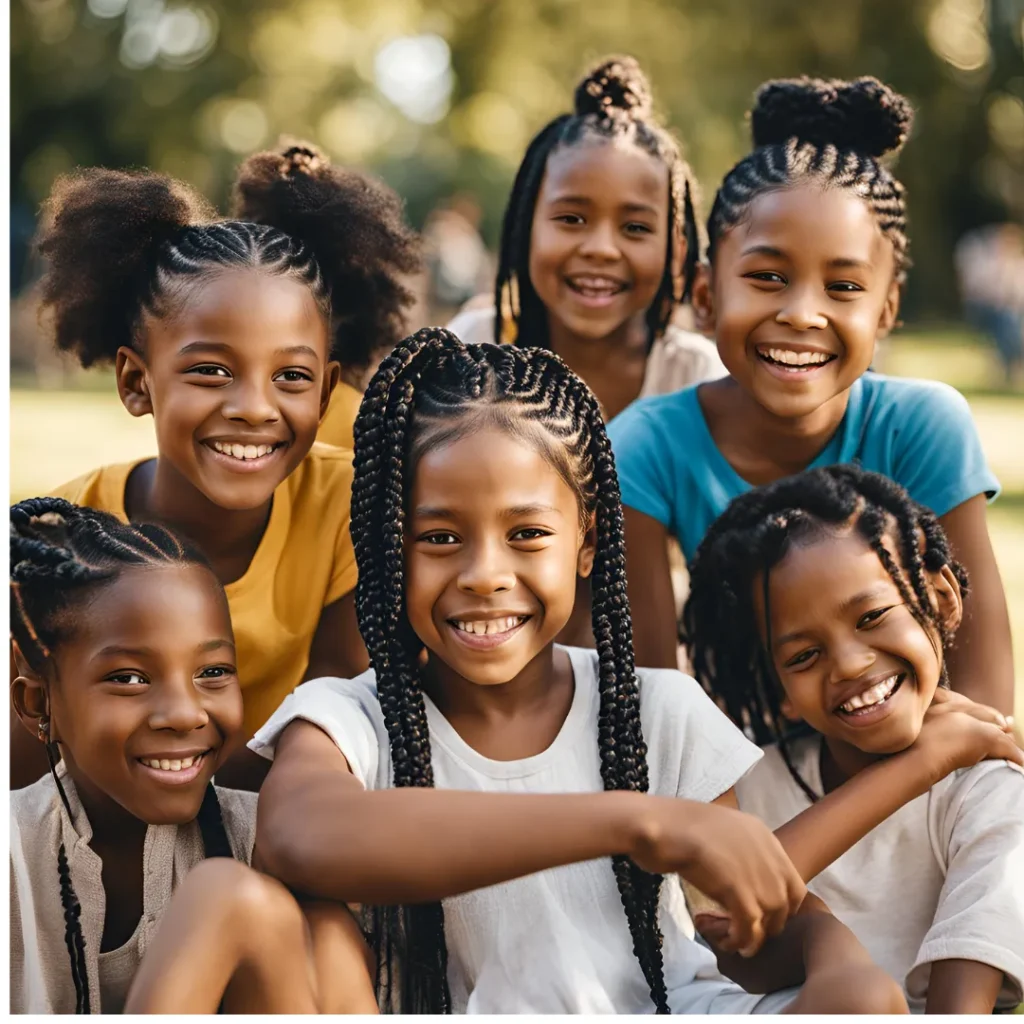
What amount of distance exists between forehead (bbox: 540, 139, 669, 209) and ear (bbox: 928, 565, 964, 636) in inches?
53.9

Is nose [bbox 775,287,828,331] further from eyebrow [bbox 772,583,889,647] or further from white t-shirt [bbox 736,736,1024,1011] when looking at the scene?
white t-shirt [bbox 736,736,1024,1011]

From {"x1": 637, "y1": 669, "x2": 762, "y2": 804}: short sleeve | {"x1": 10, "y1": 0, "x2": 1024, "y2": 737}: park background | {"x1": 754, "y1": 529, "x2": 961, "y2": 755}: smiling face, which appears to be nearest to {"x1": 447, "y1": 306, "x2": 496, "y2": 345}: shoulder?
{"x1": 754, "y1": 529, "x2": 961, "y2": 755}: smiling face

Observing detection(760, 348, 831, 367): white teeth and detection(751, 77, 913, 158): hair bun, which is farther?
detection(751, 77, 913, 158): hair bun

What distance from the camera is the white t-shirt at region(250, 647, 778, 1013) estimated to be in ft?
7.54

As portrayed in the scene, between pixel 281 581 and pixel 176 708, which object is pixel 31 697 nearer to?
pixel 176 708

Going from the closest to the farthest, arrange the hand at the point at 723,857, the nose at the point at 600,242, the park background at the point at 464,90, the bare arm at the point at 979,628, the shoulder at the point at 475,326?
the hand at the point at 723,857
the bare arm at the point at 979,628
the nose at the point at 600,242
the shoulder at the point at 475,326
the park background at the point at 464,90

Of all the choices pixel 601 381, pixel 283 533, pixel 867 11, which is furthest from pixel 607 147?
pixel 867 11

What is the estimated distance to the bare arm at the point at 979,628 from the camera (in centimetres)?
291

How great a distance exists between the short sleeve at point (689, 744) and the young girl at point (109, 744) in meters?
0.70

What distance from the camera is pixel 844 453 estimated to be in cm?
311

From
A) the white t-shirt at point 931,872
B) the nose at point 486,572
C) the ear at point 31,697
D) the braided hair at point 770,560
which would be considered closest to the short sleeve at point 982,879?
the white t-shirt at point 931,872

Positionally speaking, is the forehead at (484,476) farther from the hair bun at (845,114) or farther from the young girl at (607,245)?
the young girl at (607,245)

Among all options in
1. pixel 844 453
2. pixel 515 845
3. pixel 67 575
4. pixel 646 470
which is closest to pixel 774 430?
pixel 844 453

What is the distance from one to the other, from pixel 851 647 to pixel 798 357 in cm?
70
